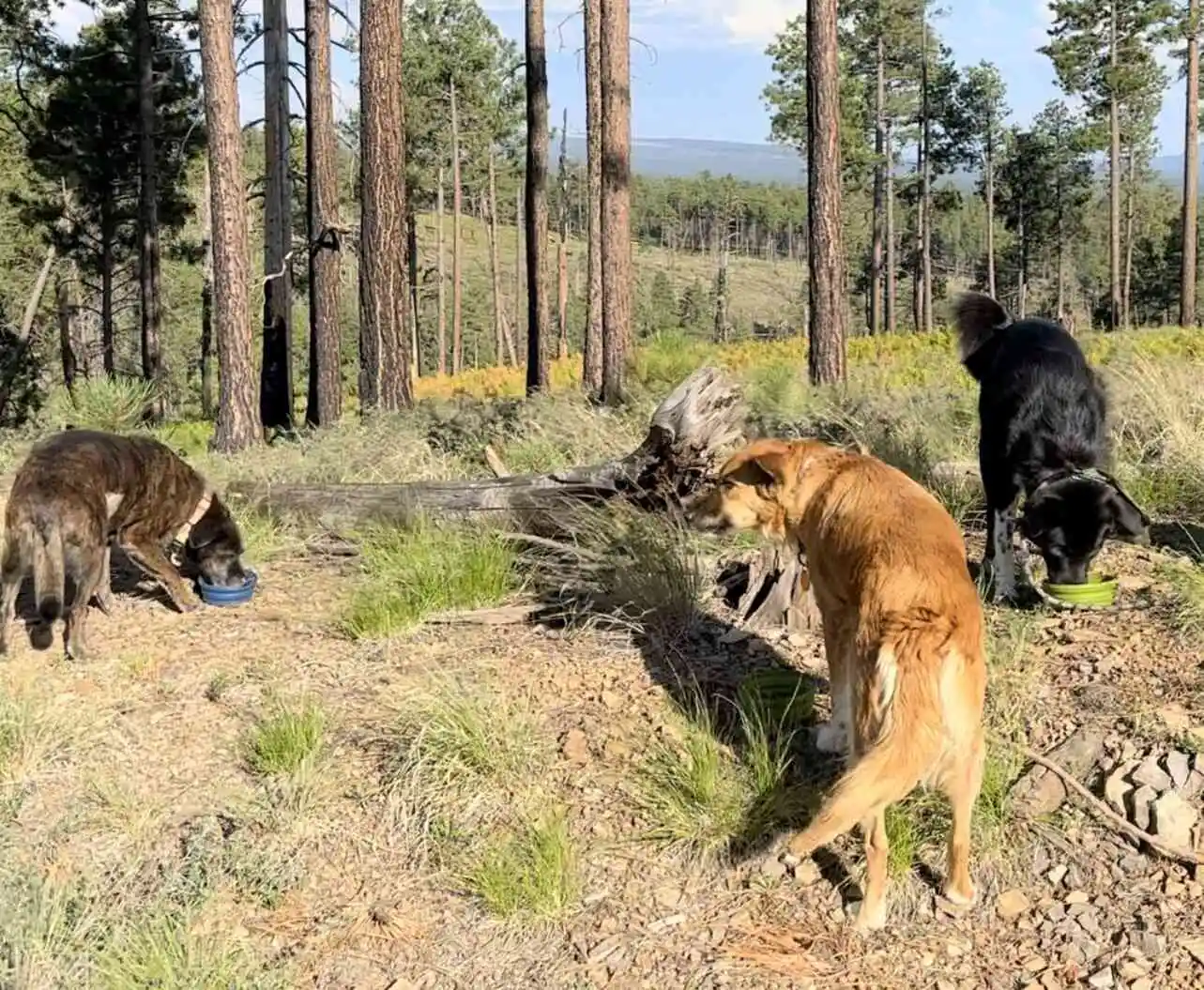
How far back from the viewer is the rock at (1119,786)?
3570 millimetres

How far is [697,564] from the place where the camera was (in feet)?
17.5

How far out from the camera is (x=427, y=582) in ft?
18.2

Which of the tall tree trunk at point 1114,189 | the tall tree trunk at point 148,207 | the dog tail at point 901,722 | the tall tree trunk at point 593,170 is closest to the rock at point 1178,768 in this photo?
the dog tail at point 901,722

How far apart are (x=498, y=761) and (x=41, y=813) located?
5.91 feet

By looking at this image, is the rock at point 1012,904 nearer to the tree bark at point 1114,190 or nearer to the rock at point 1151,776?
the rock at point 1151,776

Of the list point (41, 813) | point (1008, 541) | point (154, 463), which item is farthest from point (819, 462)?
point (154, 463)

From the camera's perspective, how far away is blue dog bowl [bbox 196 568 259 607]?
6152 millimetres

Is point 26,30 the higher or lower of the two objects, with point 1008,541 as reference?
higher

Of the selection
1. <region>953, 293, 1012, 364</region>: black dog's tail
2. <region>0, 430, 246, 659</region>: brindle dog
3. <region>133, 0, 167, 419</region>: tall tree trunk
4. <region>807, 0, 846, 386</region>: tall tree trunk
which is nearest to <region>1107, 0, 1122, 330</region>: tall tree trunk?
<region>807, 0, 846, 386</region>: tall tree trunk

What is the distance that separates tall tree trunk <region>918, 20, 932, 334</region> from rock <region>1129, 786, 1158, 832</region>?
119ft

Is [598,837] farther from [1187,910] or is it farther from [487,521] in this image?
[487,521]

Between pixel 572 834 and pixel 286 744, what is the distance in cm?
127

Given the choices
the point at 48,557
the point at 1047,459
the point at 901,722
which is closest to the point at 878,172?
the point at 1047,459

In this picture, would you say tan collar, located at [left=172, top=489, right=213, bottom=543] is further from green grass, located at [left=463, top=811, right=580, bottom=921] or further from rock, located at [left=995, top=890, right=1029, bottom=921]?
rock, located at [left=995, top=890, right=1029, bottom=921]
